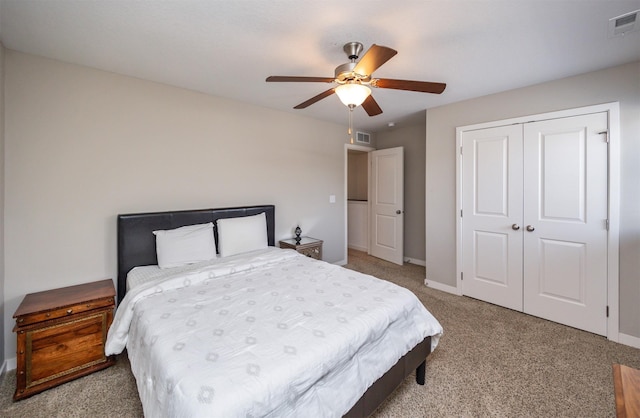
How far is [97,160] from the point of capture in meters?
2.33

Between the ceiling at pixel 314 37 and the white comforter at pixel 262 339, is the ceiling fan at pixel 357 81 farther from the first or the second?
the white comforter at pixel 262 339

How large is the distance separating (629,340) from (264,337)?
324cm

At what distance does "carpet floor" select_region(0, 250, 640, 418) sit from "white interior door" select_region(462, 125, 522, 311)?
1.85 ft

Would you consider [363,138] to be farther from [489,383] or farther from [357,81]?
[489,383]

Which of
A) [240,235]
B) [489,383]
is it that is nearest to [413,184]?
[240,235]

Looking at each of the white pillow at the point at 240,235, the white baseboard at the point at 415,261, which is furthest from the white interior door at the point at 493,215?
the white pillow at the point at 240,235

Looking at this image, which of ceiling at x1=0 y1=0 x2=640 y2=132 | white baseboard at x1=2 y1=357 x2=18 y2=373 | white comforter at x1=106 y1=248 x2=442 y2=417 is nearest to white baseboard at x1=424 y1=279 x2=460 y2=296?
white comforter at x1=106 y1=248 x2=442 y2=417

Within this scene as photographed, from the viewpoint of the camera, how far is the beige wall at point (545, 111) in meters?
2.29

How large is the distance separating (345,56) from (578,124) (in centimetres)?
236

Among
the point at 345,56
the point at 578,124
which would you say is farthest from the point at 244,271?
the point at 578,124

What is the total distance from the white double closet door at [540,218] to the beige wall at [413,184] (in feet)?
4.39

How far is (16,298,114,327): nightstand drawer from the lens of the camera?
172 cm

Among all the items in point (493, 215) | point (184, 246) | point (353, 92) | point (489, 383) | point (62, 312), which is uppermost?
point (353, 92)

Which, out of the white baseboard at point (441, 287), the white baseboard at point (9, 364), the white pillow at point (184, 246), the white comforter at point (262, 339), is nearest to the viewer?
the white comforter at point (262, 339)
